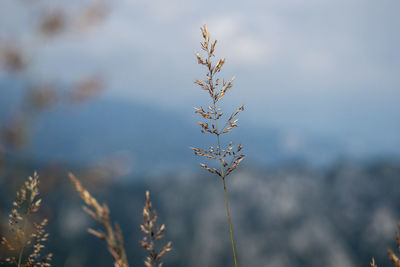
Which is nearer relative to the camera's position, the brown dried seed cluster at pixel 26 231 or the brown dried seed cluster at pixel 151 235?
the brown dried seed cluster at pixel 151 235

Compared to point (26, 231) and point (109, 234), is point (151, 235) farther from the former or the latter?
point (26, 231)

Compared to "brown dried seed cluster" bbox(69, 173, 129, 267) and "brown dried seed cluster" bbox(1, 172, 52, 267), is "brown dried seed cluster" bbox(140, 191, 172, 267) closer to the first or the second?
"brown dried seed cluster" bbox(69, 173, 129, 267)

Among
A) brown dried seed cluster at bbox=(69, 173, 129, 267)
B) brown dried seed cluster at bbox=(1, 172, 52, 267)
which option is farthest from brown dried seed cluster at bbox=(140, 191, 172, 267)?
brown dried seed cluster at bbox=(1, 172, 52, 267)

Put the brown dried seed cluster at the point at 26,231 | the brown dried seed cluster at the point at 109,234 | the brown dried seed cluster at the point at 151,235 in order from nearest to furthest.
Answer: the brown dried seed cluster at the point at 109,234
the brown dried seed cluster at the point at 151,235
the brown dried seed cluster at the point at 26,231

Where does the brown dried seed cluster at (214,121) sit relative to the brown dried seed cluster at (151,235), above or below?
above

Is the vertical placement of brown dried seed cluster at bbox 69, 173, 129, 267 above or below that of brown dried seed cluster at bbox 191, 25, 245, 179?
below

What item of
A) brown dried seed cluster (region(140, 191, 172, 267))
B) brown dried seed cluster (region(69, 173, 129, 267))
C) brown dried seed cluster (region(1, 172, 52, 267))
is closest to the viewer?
brown dried seed cluster (region(69, 173, 129, 267))

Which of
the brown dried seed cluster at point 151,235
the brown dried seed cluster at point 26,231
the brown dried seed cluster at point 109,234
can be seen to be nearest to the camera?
the brown dried seed cluster at point 109,234

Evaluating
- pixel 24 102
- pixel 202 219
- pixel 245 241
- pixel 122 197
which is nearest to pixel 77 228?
pixel 122 197

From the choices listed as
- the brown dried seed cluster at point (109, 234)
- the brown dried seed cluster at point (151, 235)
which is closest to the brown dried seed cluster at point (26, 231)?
the brown dried seed cluster at point (109, 234)

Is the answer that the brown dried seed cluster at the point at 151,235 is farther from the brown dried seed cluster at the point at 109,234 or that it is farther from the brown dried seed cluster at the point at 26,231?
the brown dried seed cluster at the point at 26,231

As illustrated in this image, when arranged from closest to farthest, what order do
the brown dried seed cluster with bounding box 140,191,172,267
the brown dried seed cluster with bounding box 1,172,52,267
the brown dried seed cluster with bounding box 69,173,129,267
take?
the brown dried seed cluster with bounding box 69,173,129,267
the brown dried seed cluster with bounding box 140,191,172,267
the brown dried seed cluster with bounding box 1,172,52,267

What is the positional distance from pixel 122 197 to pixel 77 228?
2915 cm

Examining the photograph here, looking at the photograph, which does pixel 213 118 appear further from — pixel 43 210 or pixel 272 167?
pixel 272 167
